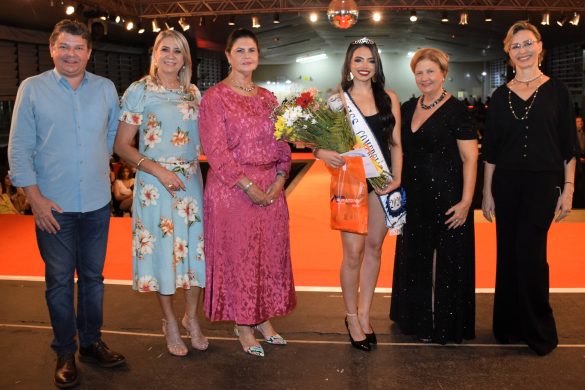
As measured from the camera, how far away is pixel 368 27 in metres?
15.9

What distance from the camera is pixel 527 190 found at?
266 centimetres

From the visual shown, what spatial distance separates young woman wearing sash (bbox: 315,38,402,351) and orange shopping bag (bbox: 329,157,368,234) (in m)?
0.06

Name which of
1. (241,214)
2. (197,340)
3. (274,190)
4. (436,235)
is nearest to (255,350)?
(197,340)

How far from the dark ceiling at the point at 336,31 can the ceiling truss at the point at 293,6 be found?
37 centimetres

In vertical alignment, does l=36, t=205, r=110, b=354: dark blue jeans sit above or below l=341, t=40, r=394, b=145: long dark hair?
below

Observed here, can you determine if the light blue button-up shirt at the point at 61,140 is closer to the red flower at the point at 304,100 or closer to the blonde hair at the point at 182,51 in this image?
the blonde hair at the point at 182,51

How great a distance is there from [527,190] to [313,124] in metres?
0.99

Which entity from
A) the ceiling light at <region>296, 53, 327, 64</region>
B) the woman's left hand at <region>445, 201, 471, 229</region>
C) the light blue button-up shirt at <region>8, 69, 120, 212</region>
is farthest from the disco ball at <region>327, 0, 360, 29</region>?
the ceiling light at <region>296, 53, 327, 64</region>

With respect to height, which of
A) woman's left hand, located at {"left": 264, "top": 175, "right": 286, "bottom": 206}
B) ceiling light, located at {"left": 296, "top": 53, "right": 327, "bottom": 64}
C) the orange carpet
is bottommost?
the orange carpet

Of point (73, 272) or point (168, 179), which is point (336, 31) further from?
point (73, 272)

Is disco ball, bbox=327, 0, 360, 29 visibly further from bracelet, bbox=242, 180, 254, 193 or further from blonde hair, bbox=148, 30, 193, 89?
bracelet, bbox=242, 180, 254, 193

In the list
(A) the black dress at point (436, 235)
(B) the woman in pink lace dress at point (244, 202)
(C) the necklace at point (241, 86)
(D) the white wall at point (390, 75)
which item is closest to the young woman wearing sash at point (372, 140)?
(A) the black dress at point (436, 235)

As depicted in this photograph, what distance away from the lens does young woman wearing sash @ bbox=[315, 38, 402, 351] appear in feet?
8.63

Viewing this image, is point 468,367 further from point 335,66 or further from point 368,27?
point 335,66
